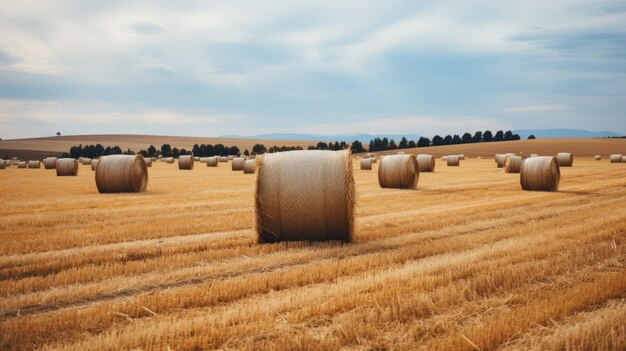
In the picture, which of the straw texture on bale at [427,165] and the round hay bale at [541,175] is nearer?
the round hay bale at [541,175]

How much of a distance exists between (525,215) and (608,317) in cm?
724

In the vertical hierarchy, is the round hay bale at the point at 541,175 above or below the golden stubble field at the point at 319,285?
above

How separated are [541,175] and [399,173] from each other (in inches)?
179

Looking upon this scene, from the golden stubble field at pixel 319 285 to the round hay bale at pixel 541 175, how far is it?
7.21 m

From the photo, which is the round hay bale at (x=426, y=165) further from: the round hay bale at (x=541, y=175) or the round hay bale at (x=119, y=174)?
the round hay bale at (x=119, y=174)

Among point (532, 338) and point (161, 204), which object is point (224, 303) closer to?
point (532, 338)

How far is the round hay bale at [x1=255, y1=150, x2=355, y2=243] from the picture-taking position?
335 inches

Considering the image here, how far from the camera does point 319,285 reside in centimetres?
586

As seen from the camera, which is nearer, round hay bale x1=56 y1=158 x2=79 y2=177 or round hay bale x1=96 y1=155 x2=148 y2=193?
round hay bale x1=96 y1=155 x2=148 y2=193

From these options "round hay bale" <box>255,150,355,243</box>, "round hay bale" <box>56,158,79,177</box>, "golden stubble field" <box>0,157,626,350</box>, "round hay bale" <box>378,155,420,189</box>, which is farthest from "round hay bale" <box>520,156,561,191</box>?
"round hay bale" <box>56,158,79,177</box>

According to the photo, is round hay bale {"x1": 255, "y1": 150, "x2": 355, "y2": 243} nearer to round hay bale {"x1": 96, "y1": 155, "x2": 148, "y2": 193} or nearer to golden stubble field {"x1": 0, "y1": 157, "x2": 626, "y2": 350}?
golden stubble field {"x1": 0, "y1": 157, "x2": 626, "y2": 350}

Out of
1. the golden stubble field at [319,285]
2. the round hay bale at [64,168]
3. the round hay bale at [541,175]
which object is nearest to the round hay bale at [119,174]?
the golden stubble field at [319,285]

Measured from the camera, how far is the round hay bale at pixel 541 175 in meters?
18.1

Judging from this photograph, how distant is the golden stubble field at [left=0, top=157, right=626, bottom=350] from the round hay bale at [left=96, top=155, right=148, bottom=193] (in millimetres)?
7126
